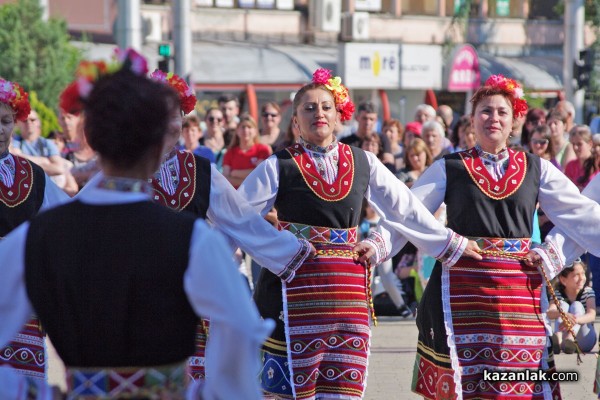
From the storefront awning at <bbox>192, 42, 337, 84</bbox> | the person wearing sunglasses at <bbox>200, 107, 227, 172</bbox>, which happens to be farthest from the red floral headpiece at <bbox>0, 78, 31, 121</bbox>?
the storefront awning at <bbox>192, 42, 337, 84</bbox>

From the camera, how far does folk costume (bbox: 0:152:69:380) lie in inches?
197

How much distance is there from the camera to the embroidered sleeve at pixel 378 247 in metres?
5.67

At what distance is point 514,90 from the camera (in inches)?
228

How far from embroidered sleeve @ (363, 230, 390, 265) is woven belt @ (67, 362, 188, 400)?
2.70m

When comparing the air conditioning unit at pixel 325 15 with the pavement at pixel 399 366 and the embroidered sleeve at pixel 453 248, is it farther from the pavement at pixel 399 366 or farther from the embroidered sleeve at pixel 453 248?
the embroidered sleeve at pixel 453 248

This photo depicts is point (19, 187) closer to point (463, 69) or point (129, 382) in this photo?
point (129, 382)

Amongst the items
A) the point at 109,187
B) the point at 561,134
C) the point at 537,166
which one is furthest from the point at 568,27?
the point at 109,187

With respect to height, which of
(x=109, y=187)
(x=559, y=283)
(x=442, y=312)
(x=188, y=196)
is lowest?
(x=559, y=283)

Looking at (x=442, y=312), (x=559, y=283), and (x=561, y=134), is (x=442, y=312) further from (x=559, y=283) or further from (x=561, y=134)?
(x=561, y=134)

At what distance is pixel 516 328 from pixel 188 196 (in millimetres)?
1645

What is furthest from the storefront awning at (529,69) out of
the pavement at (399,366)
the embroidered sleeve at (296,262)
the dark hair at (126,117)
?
the dark hair at (126,117)

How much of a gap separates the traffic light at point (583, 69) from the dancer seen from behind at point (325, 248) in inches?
512

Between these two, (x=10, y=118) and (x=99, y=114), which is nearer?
(x=99, y=114)

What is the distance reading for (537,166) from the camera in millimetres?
5680
